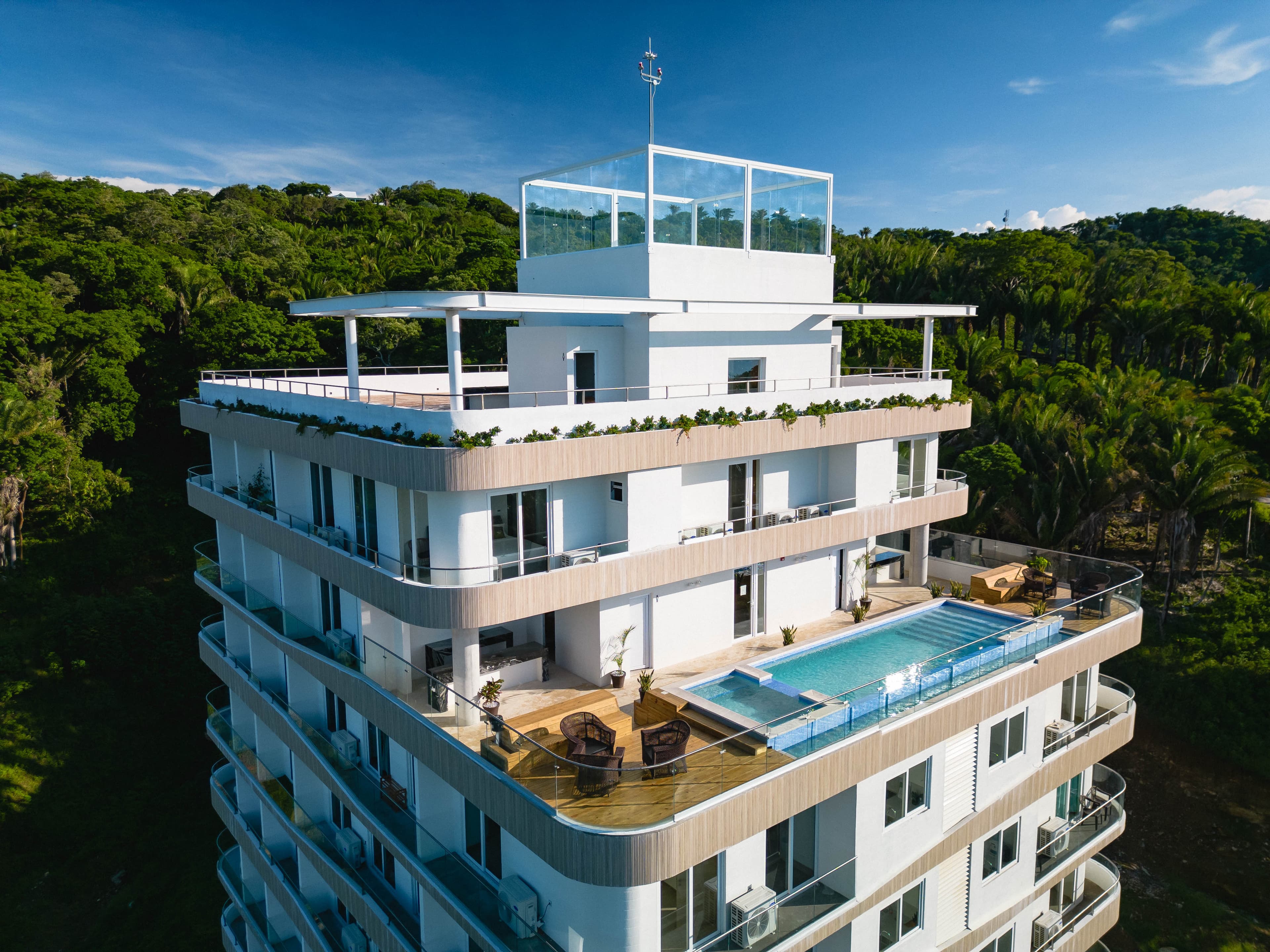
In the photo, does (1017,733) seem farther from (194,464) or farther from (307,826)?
(194,464)

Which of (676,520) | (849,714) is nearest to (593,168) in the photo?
(676,520)

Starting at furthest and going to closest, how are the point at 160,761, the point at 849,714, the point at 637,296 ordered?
the point at 160,761
the point at 637,296
the point at 849,714

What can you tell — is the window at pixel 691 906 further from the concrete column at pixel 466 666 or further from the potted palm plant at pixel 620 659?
the concrete column at pixel 466 666

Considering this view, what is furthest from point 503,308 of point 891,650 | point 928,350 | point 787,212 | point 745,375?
point 928,350

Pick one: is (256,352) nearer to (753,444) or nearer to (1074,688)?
(753,444)

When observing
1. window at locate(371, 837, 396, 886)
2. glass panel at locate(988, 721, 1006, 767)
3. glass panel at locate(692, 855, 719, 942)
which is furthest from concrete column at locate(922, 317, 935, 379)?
window at locate(371, 837, 396, 886)
